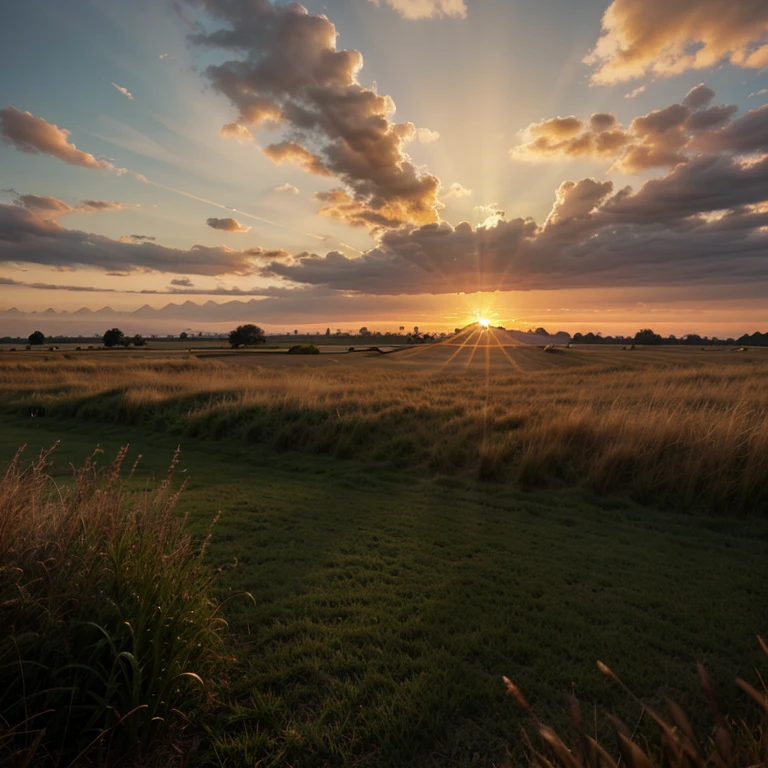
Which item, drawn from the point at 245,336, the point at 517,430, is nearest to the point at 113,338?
the point at 245,336

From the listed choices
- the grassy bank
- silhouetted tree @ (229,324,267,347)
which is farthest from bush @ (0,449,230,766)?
silhouetted tree @ (229,324,267,347)

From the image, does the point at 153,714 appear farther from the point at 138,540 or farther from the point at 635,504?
the point at 635,504

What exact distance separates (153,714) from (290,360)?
56311 mm

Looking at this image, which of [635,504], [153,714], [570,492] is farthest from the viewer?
[570,492]

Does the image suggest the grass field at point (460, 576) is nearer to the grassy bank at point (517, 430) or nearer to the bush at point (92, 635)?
the grassy bank at point (517, 430)

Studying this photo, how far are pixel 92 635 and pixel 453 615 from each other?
3.17m

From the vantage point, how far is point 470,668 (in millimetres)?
3836

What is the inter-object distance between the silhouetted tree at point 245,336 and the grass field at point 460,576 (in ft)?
286

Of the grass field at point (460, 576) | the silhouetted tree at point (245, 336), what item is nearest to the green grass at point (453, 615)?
the grass field at point (460, 576)

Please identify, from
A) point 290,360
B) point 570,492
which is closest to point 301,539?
point 570,492

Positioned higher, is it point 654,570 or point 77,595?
point 77,595

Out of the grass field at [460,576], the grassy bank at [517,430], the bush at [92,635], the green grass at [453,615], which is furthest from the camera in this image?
the grassy bank at [517,430]

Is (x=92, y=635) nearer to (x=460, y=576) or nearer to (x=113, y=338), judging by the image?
(x=460, y=576)

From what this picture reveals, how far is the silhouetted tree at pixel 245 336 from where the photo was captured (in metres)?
97.9
